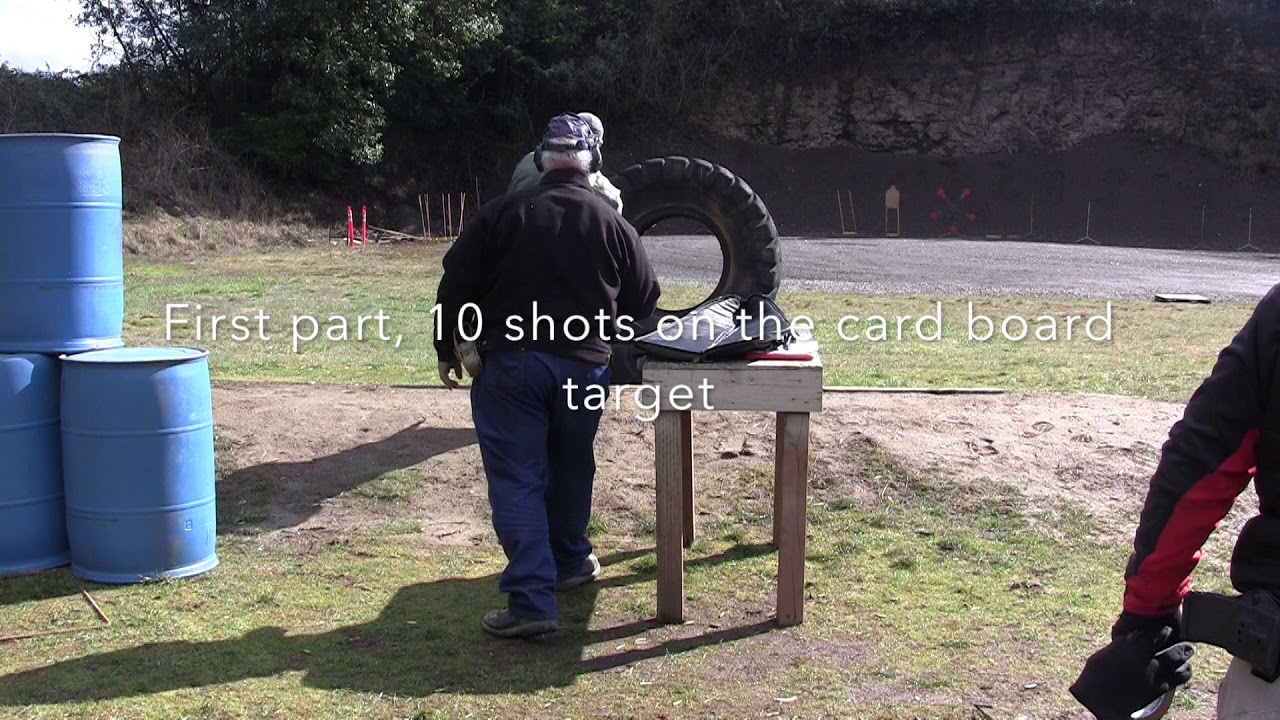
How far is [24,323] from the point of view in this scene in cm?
559

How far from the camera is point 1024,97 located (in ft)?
127

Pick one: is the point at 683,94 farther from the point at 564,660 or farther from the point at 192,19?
the point at 564,660

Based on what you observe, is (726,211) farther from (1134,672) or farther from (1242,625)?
(1242,625)

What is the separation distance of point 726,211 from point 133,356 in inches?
201

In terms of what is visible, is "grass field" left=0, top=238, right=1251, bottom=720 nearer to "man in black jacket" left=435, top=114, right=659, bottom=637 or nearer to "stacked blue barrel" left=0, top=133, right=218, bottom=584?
"stacked blue barrel" left=0, top=133, right=218, bottom=584

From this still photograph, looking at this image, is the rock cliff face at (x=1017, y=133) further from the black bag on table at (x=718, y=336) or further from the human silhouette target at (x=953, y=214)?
the black bag on table at (x=718, y=336)

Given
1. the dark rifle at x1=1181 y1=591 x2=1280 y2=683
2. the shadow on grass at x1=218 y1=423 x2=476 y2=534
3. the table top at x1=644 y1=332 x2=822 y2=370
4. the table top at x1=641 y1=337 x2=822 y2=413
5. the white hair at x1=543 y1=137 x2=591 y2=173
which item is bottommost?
the shadow on grass at x1=218 y1=423 x2=476 y2=534

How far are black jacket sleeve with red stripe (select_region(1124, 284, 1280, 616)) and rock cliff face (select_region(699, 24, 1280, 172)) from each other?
123ft

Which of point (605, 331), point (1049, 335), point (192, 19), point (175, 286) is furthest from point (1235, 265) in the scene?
point (192, 19)

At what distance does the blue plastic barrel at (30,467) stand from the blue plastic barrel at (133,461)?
134mm

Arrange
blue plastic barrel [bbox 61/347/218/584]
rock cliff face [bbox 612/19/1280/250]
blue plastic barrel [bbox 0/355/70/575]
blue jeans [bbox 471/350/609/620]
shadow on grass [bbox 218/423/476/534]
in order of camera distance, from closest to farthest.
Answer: blue jeans [bbox 471/350/609/620], blue plastic barrel [bbox 61/347/218/584], blue plastic barrel [bbox 0/355/70/575], shadow on grass [bbox 218/423/476/534], rock cliff face [bbox 612/19/1280/250]

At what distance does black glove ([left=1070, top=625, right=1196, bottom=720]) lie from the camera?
2582 millimetres

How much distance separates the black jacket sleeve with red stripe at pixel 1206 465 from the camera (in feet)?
7.96

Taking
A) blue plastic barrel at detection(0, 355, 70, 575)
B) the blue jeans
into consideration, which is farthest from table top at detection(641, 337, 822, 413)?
blue plastic barrel at detection(0, 355, 70, 575)
